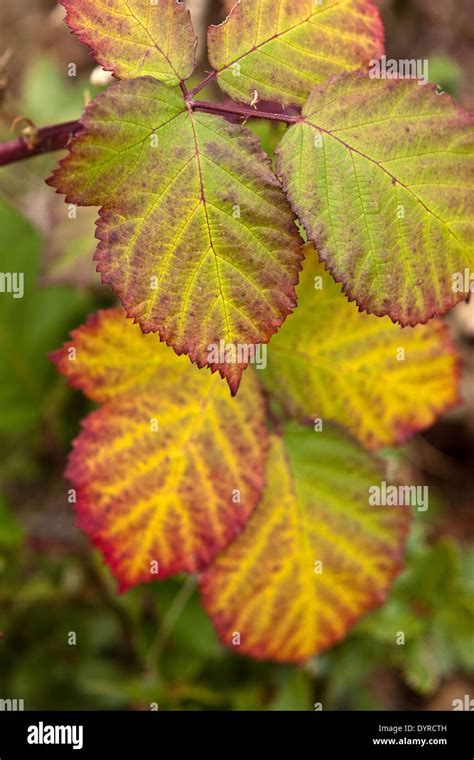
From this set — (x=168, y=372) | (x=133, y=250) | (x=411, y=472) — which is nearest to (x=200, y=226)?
(x=133, y=250)

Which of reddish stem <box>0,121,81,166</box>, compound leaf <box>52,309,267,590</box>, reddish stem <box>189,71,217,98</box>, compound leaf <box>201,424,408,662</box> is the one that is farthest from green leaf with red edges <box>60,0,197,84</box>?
compound leaf <box>201,424,408,662</box>

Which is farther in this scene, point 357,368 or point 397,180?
point 357,368

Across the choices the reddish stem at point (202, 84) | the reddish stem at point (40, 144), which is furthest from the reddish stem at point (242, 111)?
the reddish stem at point (40, 144)

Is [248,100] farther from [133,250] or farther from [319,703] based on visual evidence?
[319,703]
